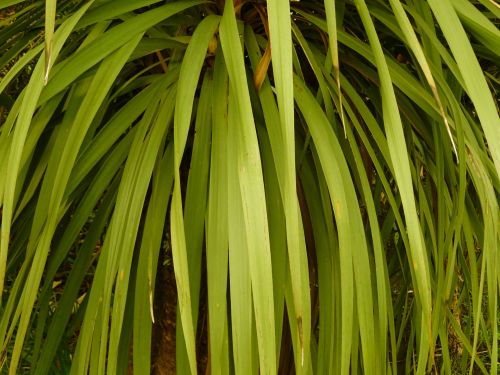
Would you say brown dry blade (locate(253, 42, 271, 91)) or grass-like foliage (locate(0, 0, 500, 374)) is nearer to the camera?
grass-like foliage (locate(0, 0, 500, 374))

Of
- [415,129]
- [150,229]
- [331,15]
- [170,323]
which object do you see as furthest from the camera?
[170,323]

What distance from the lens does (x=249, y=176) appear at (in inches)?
24.0

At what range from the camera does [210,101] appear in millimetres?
800

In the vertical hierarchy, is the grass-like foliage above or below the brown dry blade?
below

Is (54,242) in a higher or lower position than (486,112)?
higher

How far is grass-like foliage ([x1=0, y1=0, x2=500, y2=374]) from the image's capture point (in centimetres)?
61

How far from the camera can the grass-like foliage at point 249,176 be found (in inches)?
24.2

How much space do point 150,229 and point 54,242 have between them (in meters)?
0.42

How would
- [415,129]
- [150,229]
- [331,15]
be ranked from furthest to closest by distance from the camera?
1. [415,129]
2. [150,229]
3. [331,15]

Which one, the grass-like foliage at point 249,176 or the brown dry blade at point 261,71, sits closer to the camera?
the grass-like foliage at point 249,176

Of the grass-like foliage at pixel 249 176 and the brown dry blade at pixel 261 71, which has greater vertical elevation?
the brown dry blade at pixel 261 71

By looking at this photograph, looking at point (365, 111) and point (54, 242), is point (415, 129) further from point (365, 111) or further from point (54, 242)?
point (54, 242)

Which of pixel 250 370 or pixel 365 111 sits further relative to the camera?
pixel 365 111

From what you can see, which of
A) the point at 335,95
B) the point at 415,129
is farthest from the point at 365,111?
the point at 415,129
